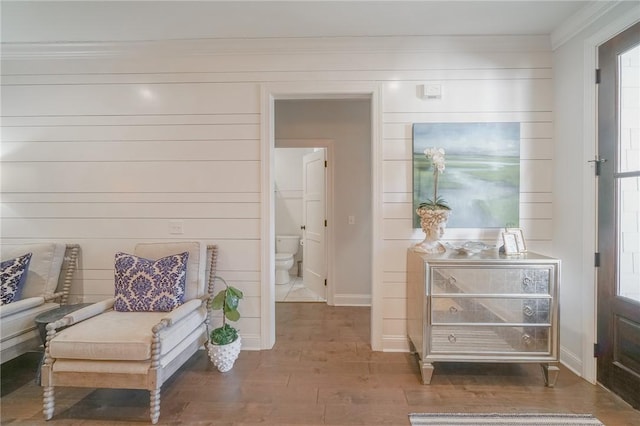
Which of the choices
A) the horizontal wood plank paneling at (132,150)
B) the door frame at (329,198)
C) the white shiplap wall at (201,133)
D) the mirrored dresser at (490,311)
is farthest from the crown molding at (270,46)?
the mirrored dresser at (490,311)

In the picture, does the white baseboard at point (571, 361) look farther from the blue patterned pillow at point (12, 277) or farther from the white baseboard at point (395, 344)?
the blue patterned pillow at point (12, 277)

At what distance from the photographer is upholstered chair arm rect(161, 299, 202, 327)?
6.20 ft

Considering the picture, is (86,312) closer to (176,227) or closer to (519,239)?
(176,227)

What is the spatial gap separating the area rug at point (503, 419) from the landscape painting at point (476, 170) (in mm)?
1353

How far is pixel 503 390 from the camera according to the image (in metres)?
2.05

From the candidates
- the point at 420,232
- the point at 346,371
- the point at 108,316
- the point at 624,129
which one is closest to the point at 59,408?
the point at 108,316

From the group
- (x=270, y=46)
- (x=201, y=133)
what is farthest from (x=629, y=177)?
(x=201, y=133)

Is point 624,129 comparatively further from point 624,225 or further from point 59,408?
point 59,408

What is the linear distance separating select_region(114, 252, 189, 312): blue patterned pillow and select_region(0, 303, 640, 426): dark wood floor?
582 mm

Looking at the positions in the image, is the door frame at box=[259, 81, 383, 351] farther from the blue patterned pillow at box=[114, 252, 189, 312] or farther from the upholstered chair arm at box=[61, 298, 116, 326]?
the upholstered chair arm at box=[61, 298, 116, 326]

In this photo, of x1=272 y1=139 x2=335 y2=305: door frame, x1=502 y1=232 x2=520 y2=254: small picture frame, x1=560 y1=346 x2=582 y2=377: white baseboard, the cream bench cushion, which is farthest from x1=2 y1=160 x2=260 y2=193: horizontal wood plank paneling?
x1=560 y1=346 x2=582 y2=377: white baseboard

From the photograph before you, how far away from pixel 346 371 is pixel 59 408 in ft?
6.36

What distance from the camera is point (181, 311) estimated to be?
204 cm

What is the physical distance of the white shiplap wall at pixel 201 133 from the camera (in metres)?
2.54
